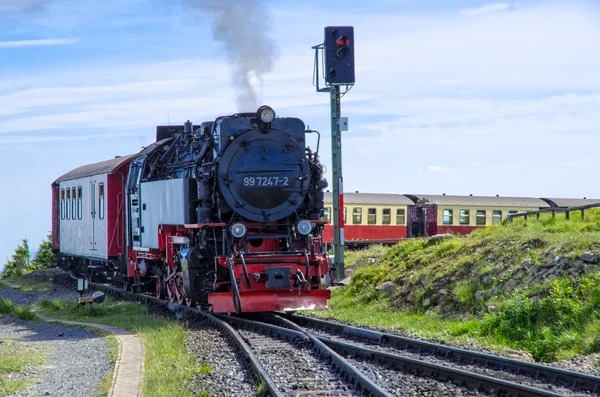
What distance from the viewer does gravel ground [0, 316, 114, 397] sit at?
7.53 m

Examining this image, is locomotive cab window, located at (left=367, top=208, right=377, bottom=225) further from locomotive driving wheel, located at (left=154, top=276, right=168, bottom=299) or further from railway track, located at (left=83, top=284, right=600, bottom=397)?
railway track, located at (left=83, top=284, right=600, bottom=397)

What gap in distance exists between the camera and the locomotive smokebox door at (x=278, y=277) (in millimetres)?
11960

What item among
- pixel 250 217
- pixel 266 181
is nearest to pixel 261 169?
pixel 266 181

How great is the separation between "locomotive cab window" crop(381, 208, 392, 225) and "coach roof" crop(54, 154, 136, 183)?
1194 cm

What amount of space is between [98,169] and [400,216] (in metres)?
14.1

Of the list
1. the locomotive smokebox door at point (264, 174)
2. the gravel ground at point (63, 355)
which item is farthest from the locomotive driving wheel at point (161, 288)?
the locomotive smokebox door at point (264, 174)

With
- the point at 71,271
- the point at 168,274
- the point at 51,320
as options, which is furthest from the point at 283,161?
the point at 71,271

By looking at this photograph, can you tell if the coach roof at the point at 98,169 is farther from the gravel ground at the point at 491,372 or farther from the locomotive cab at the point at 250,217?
the gravel ground at the point at 491,372

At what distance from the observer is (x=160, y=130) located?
688 inches

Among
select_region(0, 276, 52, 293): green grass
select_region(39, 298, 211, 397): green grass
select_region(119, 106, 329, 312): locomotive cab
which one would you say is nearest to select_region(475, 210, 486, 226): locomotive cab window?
select_region(0, 276, 52, 293): green grass

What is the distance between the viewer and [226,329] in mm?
10945

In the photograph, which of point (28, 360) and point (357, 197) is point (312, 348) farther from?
point (357, 197)

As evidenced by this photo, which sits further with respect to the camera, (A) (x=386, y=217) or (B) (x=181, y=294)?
(A) (x=386, y=217)

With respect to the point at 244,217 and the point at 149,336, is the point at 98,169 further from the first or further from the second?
Answer: the point at 149,336
